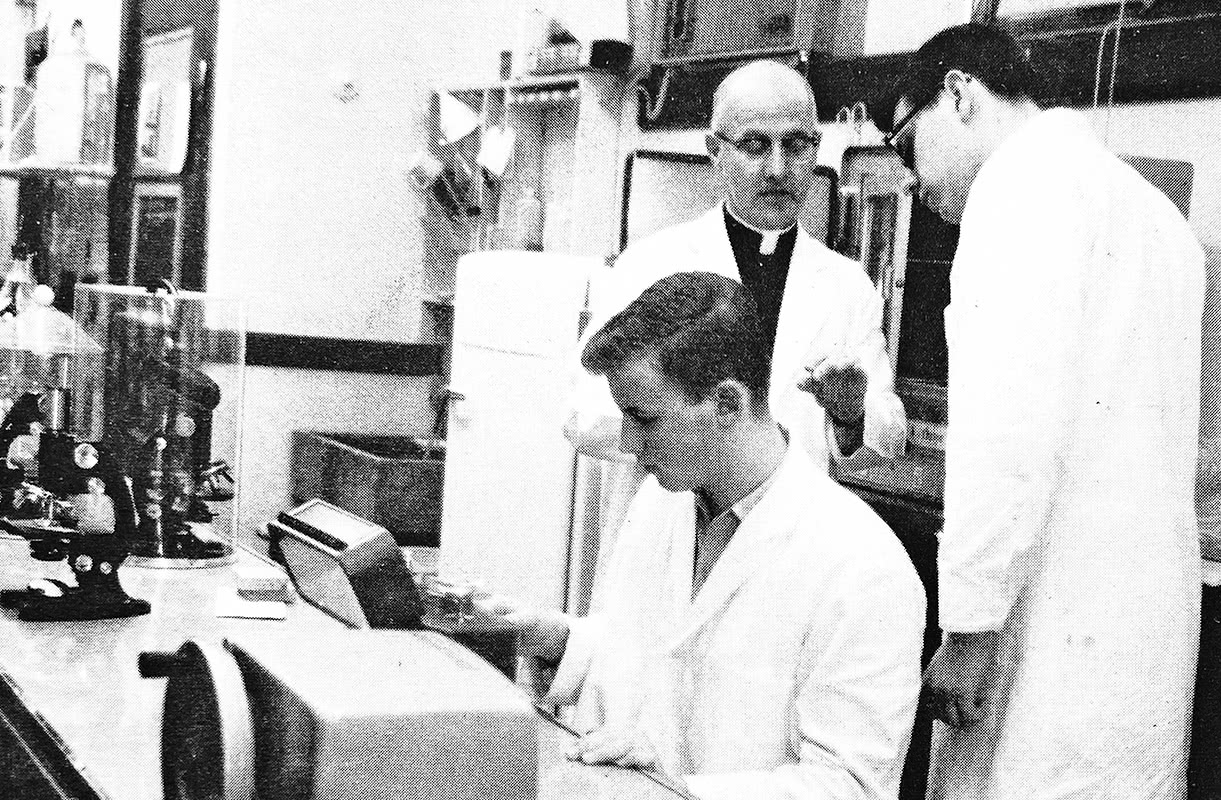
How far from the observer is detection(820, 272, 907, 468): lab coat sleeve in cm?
264

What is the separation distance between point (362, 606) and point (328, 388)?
13.5 ft

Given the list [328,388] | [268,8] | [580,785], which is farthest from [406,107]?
[580,785]

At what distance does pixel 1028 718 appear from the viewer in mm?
2076

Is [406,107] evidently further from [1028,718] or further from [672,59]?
[1028,718]

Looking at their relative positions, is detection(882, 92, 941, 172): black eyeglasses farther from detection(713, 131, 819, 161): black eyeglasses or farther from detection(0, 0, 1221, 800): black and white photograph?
detection(713, 131, 819, 161): black eyeglasses

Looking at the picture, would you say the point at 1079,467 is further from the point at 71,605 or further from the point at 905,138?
the point at 71,605

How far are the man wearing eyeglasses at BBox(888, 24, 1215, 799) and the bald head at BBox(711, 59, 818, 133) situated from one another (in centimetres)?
81

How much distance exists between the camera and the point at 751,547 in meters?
1.82

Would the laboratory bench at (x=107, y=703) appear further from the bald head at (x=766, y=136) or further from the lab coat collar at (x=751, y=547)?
the bald head at (x=766, y=136)

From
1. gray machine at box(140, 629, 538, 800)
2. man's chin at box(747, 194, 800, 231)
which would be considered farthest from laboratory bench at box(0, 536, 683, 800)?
man's chin at box(747, 194, 800, 231)

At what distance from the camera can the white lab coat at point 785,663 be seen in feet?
5.29

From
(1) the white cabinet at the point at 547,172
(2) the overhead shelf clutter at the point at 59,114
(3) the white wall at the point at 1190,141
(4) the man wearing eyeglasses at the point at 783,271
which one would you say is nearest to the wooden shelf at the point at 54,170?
(2) the overhead shelf clutter at the point at 59,114

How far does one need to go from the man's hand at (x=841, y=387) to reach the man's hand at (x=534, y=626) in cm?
75

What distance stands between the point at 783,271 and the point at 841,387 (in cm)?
58
